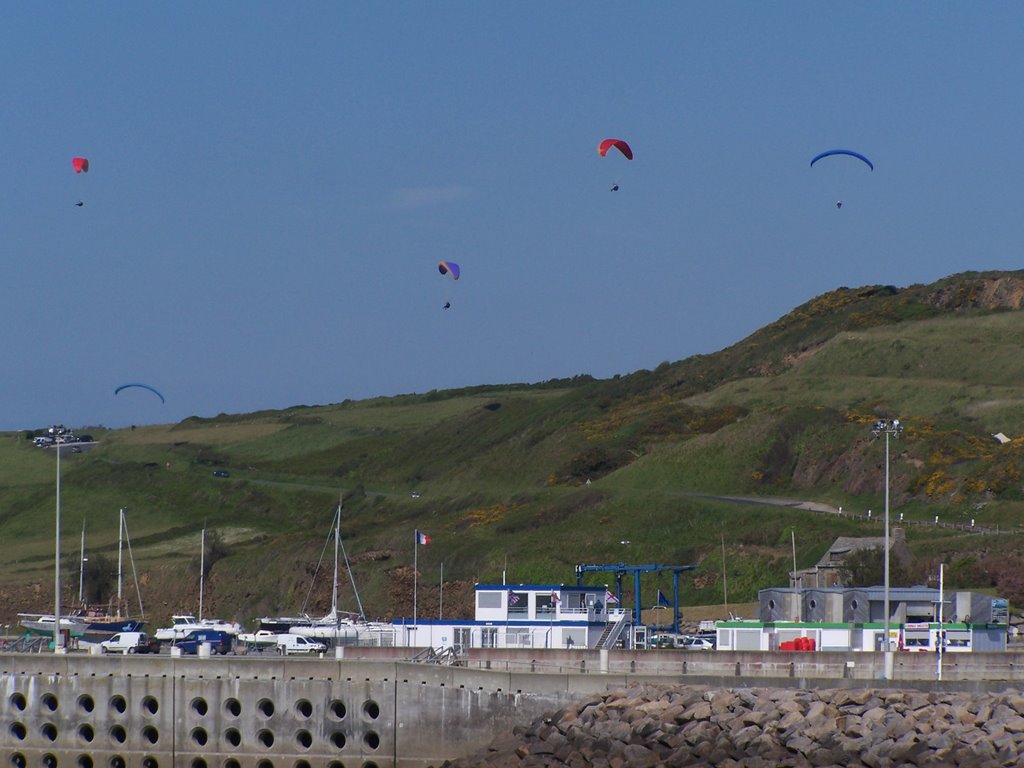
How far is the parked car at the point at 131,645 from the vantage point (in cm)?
6594

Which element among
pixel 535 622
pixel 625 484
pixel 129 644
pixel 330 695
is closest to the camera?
pixel 330 695

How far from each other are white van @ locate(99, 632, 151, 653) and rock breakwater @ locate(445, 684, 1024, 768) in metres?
20.6

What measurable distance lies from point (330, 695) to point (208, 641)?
1656 cm

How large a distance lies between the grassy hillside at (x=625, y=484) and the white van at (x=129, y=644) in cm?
2801

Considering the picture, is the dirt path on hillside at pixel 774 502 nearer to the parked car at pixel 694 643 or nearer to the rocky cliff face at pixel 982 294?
the parked car at pixel 694 643

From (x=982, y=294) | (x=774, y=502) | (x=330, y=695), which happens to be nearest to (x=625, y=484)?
(x=774, y=502)

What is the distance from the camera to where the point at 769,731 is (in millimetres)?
45281

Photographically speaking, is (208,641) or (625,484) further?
(625,484)

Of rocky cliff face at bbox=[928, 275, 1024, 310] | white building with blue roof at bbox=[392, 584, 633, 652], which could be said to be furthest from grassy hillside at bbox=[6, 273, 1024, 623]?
white building with blue roof at bbox=[392, 584, 633, 652]

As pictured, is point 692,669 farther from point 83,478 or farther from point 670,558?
point 83,478

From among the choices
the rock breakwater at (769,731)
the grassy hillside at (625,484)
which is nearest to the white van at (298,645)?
the rock breakwater at (769,731)

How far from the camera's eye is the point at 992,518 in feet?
347

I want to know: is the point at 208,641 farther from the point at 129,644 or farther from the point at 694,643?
the point at 694,643

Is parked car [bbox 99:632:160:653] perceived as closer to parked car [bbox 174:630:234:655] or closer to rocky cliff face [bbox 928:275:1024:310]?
parked car [bbox 174:630:234:655]
